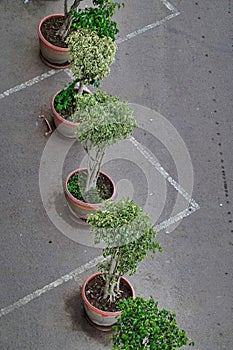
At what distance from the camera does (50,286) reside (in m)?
9.95

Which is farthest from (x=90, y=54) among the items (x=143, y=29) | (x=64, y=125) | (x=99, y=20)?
(x=143, y=29)

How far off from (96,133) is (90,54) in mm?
1315

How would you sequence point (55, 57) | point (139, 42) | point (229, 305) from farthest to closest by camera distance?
point (139, 42)
point (55, 57)
point (229, 305)

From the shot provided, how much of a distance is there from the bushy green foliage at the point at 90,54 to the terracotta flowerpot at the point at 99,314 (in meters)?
2.66

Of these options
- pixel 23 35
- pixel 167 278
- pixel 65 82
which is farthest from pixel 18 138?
pixel 167 278

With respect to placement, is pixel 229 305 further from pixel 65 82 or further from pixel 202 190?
pixel 65 82

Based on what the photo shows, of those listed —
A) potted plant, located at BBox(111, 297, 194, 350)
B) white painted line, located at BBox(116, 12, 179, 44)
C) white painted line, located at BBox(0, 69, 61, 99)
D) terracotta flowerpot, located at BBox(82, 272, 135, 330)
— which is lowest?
terracotta flowerpot, located at BBox(82, 272, 135, 330)

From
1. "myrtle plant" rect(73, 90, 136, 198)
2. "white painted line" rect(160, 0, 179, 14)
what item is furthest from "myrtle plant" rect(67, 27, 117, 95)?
"white painted line" rect(160, 0, 179, 14)

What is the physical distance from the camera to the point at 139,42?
12859 mm

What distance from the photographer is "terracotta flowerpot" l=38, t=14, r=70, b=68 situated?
11836 millimetres

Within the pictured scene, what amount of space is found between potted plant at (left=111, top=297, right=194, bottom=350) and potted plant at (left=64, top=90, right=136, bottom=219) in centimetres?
217

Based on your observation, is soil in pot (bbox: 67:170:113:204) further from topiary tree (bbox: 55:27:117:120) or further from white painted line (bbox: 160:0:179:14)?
white painted line (bbox: 160:0:179:14)

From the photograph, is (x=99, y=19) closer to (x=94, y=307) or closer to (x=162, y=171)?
(x=162, y=171)

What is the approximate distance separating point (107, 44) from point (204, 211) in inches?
106
